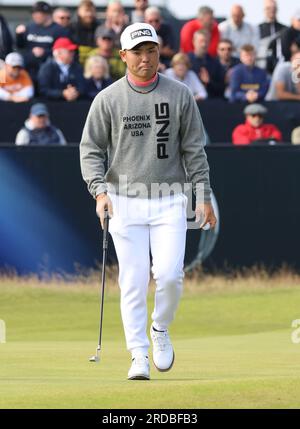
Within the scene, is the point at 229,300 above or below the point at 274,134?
below

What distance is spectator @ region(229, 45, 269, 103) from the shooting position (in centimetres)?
1961

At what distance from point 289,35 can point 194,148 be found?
1241 cm

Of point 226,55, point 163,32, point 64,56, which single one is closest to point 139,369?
point 64,56

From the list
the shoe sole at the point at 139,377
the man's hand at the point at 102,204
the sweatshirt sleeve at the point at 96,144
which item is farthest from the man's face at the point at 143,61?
the shoe sole at the point at 139,377

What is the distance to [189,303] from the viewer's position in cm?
1770

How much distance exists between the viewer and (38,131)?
59.0 ft

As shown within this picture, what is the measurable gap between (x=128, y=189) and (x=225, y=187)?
8.98 m

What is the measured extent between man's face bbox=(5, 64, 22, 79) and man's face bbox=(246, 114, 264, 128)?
326cm

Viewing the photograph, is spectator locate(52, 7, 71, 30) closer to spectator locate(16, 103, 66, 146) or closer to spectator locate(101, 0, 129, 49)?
spectator locate(101, 0, 129, 49)

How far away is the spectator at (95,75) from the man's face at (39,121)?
4.05 ft

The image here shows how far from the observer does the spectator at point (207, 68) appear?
19.9 metres

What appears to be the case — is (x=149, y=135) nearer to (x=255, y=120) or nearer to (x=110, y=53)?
(x=255, y=120)

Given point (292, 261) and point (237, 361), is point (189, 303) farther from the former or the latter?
point (237, 361)
